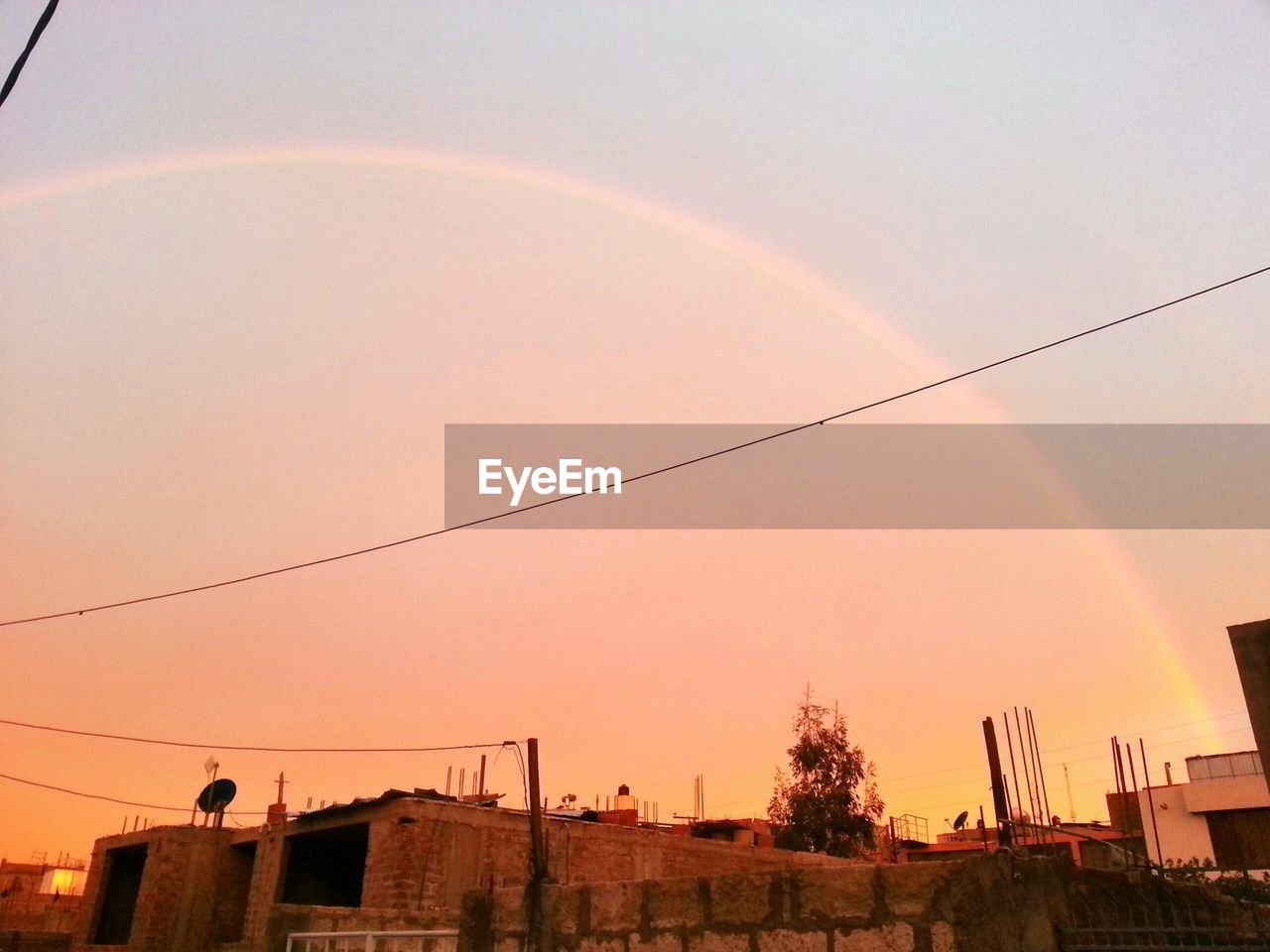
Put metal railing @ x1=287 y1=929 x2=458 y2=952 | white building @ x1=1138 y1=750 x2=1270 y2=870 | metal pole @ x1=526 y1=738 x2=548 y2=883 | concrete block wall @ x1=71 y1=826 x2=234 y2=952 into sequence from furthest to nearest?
1. white building @ x1=1138 y1=750 x2=1270 y2=870
2. concrete block wall @ x1=71 y1=826 x2=234 y2=952
3. metal railing @ x1=287 y1=929 x2=458 y2=952
4. metal pole @ x1=526 y1=738 x2=548 y2=883

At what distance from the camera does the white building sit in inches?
1013

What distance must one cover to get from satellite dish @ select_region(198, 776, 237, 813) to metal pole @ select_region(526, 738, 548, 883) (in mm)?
15256

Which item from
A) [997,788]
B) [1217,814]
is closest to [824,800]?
[1217,814]

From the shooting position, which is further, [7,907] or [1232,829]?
[7,907]

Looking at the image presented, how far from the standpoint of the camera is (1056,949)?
12.0 ft

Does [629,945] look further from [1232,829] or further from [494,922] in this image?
[1232,829]

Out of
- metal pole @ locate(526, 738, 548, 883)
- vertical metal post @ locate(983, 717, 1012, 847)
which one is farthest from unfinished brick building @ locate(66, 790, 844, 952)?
vertical metal post @ locate(983, 717, 1012, 847)

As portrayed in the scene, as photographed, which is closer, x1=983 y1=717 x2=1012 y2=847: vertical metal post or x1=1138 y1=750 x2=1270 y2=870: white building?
x1=983 y1=717 x2=1012 y2=847: vertical metal post

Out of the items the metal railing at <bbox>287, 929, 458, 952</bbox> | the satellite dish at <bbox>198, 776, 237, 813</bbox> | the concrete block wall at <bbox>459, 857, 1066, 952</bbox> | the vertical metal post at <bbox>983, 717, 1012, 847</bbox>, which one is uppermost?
the satellite dish at <bbox>198, 776, 237, 813</bbox>

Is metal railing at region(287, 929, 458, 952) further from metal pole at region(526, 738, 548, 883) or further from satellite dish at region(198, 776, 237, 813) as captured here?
satellite dish at region(198, 776, 237, 813)

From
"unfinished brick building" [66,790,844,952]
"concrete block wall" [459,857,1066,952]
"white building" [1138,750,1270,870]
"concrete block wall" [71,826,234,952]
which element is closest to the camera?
"concrete block wall" [459,857,1066,952]

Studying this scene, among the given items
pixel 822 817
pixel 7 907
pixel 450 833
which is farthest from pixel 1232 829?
pixel 7 907

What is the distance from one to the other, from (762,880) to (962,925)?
110cm

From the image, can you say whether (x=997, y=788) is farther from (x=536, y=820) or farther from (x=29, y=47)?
(x=29, y=47)
